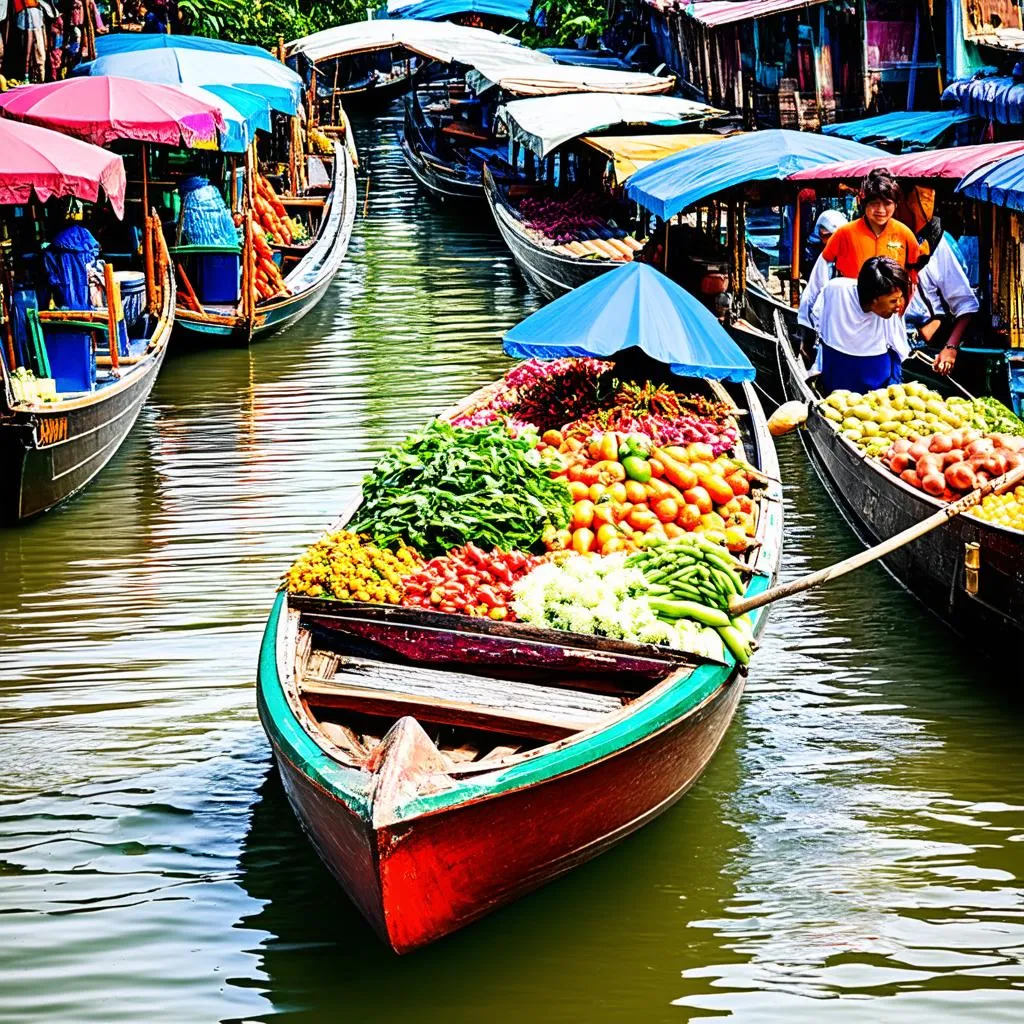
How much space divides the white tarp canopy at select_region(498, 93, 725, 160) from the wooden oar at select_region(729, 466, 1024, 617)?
12.0 meters

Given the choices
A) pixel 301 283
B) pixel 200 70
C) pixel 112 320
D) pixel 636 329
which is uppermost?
pixel 200 70

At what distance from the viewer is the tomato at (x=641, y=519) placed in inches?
284

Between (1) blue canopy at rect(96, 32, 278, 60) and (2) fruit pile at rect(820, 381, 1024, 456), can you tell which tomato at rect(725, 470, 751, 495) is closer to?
(2) fruit pile at rect(820, 381, 1024, 456)

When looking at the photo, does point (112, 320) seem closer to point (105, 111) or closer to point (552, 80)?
point (105, 111)

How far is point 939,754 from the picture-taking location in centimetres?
703

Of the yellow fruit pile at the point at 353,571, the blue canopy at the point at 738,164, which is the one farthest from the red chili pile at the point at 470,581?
the blue canopy at the point at 738,164

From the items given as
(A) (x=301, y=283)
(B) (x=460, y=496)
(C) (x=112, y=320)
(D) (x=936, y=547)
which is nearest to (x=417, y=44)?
(A) (x=301, y=283)

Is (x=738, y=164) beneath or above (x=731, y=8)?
beneath

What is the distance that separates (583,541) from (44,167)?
17.4 ft

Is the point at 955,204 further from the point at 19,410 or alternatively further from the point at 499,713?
the point at 499,713

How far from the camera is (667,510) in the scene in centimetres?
732

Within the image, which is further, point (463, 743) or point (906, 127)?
point (906, 127)

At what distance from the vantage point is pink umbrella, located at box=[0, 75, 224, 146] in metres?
13.2

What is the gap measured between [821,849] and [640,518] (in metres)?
1.81
